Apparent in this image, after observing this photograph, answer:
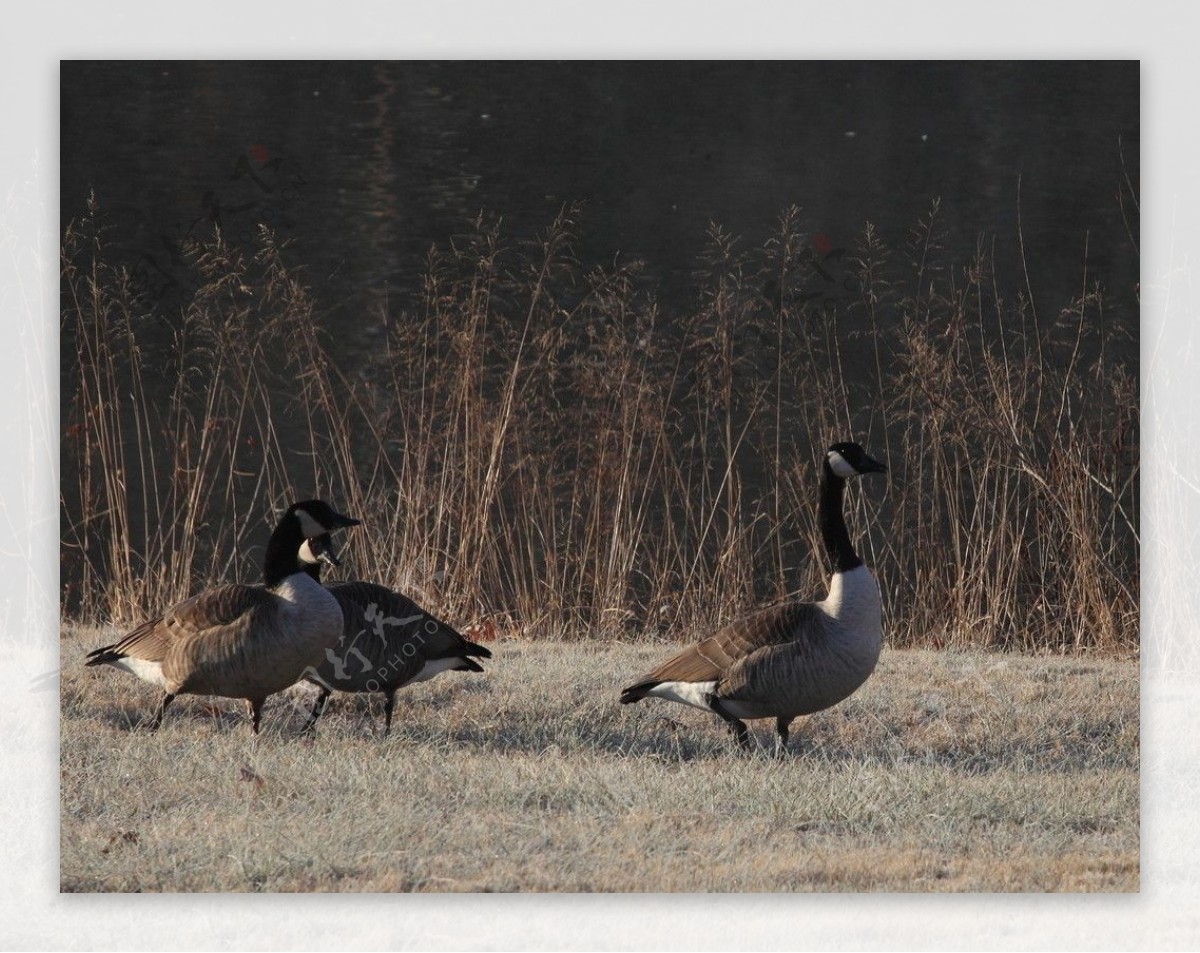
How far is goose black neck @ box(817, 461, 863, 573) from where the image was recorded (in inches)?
211

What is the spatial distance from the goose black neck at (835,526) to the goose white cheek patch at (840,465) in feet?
0.10

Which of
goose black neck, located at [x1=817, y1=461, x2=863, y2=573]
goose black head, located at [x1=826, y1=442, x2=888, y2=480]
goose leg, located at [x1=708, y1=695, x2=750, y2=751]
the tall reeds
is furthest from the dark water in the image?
goose leg, located at [x1=708, y1=695, x2=750, y2=751]

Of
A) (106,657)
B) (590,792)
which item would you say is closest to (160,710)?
(106,657)

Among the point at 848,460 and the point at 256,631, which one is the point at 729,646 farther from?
the point at 256,631

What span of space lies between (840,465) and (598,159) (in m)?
2.50

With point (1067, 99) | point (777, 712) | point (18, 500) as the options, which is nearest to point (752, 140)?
point (1067, 99)

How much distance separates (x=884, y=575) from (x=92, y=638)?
3479 mm

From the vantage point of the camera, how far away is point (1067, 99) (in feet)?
19.0

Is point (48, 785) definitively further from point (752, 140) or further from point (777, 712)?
point (752, 140)

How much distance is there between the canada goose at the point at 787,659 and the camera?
16.9ft

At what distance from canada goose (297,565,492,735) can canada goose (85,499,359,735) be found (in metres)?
0.22

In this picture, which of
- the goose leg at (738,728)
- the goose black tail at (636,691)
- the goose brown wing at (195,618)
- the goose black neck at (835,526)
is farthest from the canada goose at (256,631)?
the goose black neck at (835,526)

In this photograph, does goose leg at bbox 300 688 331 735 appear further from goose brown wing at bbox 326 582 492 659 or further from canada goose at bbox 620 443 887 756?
canada goose at bbox 620 443 887 756

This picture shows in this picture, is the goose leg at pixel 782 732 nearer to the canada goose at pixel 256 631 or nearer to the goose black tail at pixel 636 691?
the goose black tail at pixel 636 691
